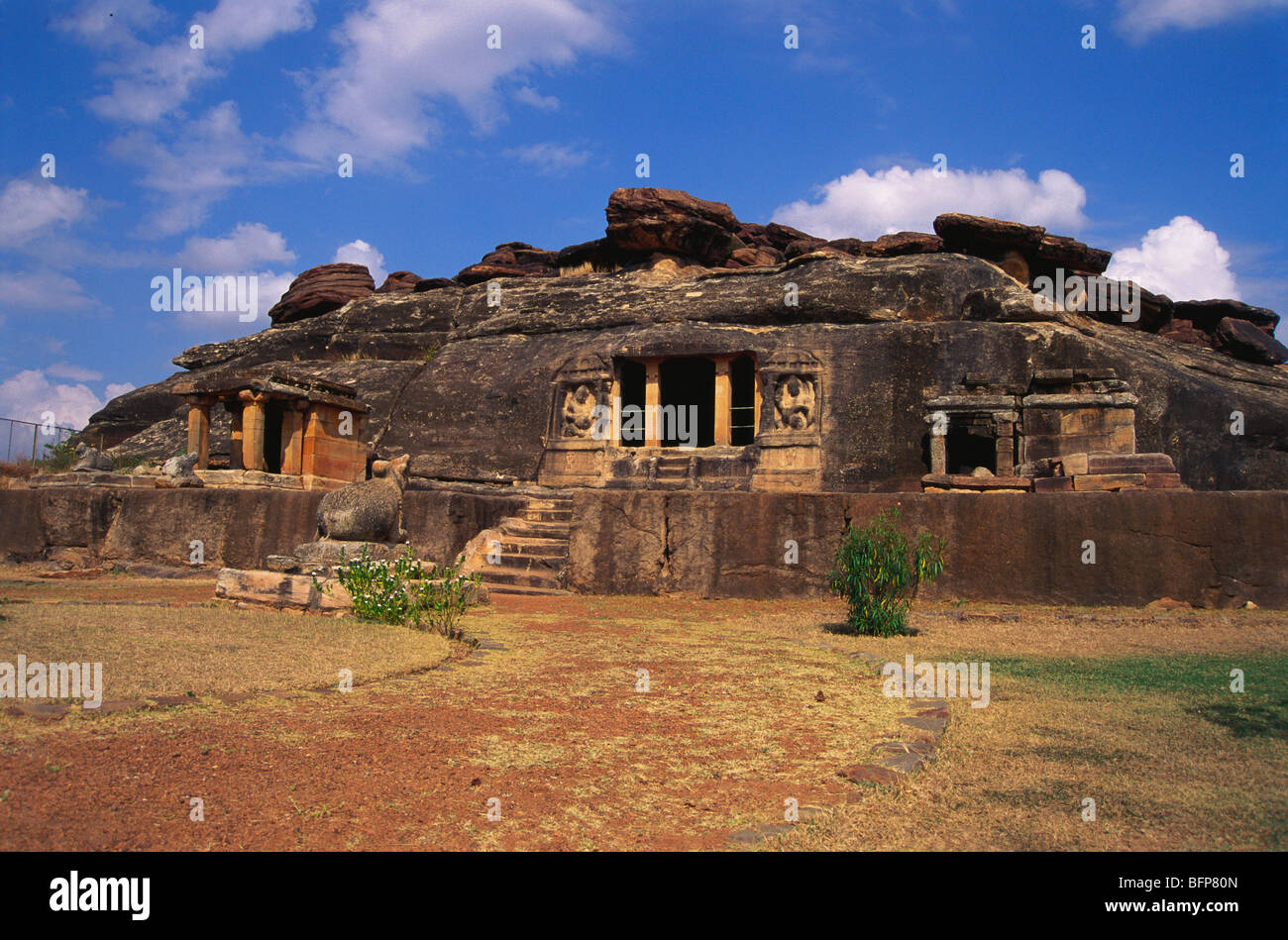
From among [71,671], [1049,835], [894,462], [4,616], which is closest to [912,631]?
[1049,835]

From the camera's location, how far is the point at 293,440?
16375 mm

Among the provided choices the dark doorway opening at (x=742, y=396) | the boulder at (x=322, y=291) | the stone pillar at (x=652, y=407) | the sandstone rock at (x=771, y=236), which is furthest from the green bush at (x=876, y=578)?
the sandstone rock at (x=771, y=236)

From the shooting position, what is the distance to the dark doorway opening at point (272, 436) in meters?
17.1

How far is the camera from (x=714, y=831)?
3.08 m

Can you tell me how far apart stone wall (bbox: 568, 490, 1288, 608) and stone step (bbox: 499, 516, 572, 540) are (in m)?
1.21

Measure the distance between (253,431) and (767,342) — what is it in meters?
9.78

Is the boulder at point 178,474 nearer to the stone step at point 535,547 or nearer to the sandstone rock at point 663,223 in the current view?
the stone step at point 535,547

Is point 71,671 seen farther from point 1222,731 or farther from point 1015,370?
point 1015,370

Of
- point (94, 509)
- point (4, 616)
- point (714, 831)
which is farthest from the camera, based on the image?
point (94, 509)

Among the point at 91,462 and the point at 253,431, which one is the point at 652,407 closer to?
the point at 253,431

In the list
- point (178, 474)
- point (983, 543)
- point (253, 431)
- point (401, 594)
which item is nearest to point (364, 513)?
point (401, 594)

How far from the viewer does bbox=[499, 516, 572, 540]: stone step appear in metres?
12.2

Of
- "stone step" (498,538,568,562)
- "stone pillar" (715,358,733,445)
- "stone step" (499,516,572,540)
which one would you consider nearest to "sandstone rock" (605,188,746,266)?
"stone pillar" (715,358,733,445)

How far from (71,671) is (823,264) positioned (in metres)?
17.0
